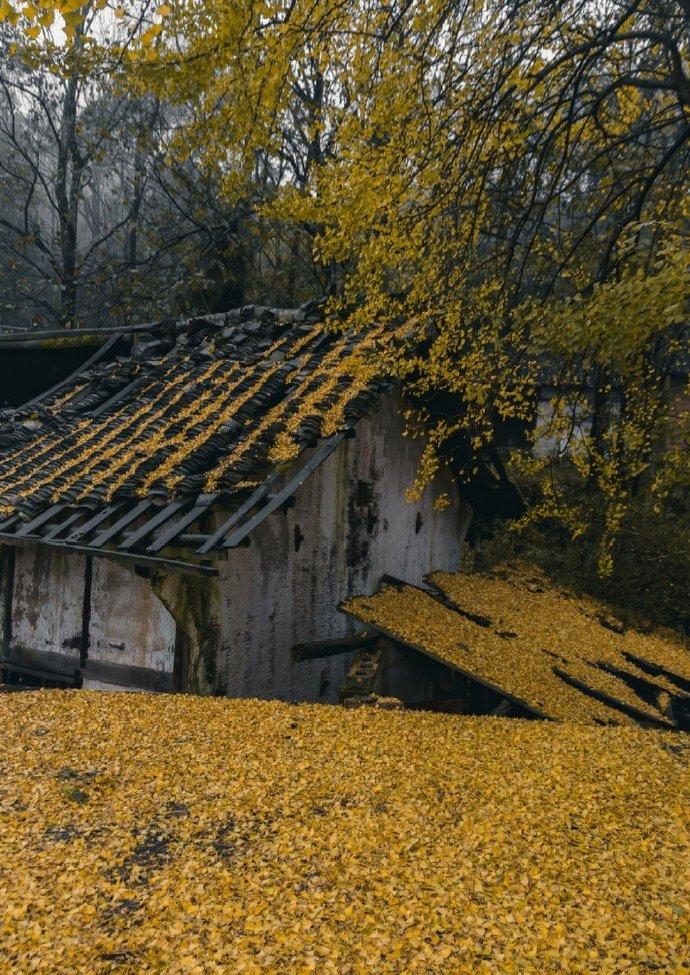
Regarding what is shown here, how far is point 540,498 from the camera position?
59.9ft

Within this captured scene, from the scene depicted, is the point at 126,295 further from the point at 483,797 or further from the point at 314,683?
the point at 483,797

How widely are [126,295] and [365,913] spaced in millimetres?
19307

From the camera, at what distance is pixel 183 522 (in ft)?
19.5

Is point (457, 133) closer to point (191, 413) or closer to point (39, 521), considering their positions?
point (191, 413)

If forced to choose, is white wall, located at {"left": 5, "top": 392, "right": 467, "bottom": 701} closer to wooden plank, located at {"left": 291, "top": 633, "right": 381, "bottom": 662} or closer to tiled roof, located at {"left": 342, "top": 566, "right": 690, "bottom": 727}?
wooden plank, located at {"left": 291, "top": 633, "right": 381, "bottom": 662}

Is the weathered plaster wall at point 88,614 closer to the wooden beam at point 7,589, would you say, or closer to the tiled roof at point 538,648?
the wooden beam at point 7,589

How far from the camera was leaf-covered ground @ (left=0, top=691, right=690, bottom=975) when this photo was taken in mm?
2939

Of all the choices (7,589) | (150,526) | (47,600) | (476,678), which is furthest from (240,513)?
(7,589)

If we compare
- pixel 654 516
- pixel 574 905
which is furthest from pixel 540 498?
pixel 574 905

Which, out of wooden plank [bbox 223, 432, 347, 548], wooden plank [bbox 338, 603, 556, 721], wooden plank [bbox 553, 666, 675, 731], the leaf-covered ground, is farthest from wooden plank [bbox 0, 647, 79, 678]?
wooden plank [bbox 553, 666, 675, 731]

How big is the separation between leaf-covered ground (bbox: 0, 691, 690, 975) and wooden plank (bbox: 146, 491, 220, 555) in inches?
56.0

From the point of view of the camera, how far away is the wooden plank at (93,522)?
6.17 meters

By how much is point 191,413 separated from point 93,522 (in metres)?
2.25

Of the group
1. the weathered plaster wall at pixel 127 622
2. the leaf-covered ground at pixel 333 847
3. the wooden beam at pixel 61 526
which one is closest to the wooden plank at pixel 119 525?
the wooden beam at pixel 61 526
